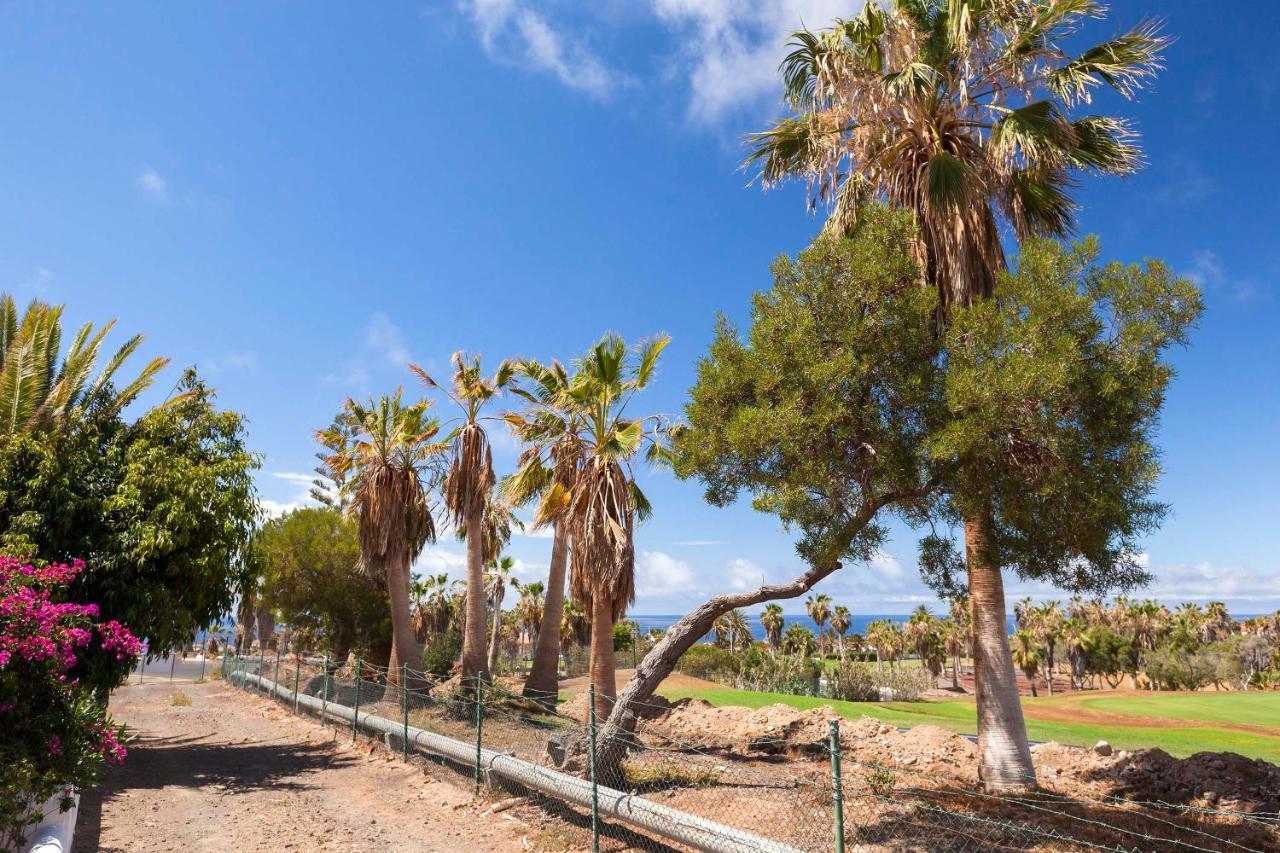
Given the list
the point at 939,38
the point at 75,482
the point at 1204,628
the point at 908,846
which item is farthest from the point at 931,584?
the point at 1204,628

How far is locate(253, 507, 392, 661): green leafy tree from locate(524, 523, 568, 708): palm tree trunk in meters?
9.76

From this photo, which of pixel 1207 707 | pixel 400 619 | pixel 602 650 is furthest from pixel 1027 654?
pixel 400 619

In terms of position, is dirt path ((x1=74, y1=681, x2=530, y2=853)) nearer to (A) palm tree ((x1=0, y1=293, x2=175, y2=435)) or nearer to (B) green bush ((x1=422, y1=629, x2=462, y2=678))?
(A) palm tree ((x1=0, y1=293, x2=175, y2=435))

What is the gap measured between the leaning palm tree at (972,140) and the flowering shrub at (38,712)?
10.1 metres

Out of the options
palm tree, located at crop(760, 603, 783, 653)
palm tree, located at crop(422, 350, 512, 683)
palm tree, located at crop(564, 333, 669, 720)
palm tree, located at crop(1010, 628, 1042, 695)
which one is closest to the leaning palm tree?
palm tree, located at crop(564, 333, 669, 720)

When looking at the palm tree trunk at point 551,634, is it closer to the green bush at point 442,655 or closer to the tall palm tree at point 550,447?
the tall palm tree at point 550,447

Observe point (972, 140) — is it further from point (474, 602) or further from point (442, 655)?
point (442, 655)

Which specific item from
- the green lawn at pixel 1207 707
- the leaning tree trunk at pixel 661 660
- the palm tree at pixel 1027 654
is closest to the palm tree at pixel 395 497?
the leaning tree trunk at pixel 661 660

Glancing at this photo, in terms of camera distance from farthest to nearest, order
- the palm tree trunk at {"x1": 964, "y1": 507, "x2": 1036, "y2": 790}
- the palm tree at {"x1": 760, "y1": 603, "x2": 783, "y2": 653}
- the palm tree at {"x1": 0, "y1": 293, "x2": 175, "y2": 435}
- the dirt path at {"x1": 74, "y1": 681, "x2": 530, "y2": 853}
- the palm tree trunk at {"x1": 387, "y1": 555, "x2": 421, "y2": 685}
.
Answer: the palm tree at {"x1": 760, "y1": 603, "x2": 783, "y2": 653}
the palm tree trunk at {"x1": 387, "y1": 555, "x2": 421, "y2": 685}
the palm tree at {"x1": 0, "y1": 293, "x2": 175, "y2": 435}
the palm tree trunk at {"x1": 964, "y1": 507, "x2": 1036, "y2": 790}
the dirt path at {"x1": 74, "y1": 681, "x2": 530, "y2": 853}

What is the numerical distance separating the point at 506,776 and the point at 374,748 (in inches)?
240

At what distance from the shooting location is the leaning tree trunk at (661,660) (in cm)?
1020

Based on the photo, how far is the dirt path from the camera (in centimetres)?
912

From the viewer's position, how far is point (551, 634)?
23.5 m

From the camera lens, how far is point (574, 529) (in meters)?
17.4
